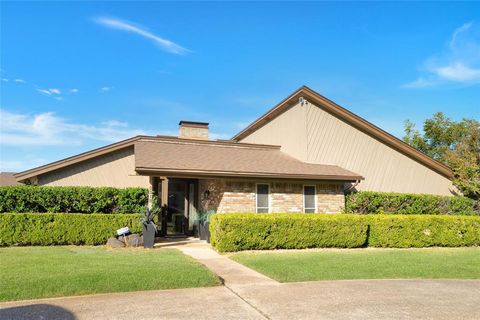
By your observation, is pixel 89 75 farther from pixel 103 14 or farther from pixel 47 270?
pixel 47 270

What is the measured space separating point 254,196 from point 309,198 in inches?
104

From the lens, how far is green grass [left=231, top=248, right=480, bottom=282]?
8654mm

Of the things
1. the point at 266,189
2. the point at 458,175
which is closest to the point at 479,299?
the point at 266,189

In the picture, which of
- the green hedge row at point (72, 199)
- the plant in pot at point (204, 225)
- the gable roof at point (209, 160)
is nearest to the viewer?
the green hedge row at point (72, 199)

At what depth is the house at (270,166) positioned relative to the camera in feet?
52.2

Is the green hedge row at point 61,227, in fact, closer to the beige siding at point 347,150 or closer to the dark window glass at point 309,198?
the dark window glass at point 309,198

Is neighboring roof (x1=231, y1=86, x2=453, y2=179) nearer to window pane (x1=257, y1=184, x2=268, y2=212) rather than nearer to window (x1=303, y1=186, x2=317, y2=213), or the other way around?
window (x1=303, y1=186, x2=317, y2=213)

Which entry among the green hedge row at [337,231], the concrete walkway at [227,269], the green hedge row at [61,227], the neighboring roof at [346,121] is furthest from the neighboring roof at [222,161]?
the concrete walkway at [227,269]

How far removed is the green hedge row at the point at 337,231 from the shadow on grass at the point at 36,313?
23.8 ft

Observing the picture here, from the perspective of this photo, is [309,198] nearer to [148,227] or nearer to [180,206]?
[180,206]

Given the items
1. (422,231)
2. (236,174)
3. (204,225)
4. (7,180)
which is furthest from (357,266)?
A: (7,180)

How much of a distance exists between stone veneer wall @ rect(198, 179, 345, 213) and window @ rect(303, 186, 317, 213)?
0.60 feet

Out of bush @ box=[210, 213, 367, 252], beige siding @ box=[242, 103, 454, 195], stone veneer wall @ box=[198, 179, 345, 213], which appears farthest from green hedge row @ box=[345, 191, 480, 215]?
bush @ box=[210, 213, 367, 252]

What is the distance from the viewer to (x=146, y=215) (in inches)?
546
